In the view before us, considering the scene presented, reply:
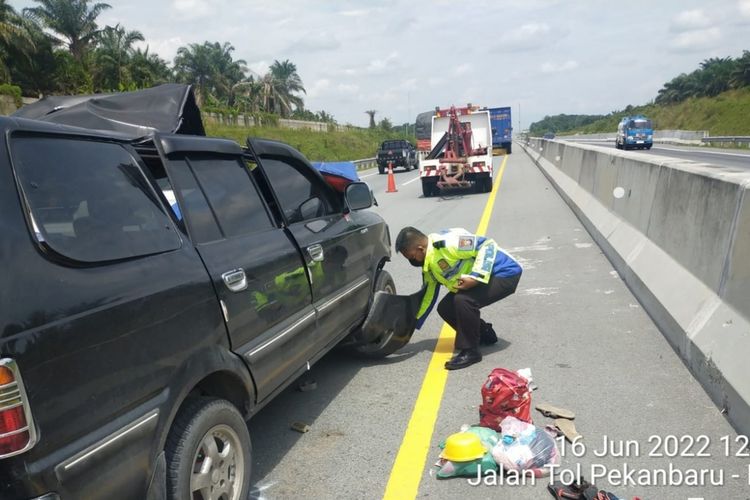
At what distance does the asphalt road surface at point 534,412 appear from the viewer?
129 inches

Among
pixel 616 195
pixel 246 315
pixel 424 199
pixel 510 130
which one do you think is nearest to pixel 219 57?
pixel 510 130

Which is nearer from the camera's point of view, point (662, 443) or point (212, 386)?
point (212, 386)

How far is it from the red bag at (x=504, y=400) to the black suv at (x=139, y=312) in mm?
1111

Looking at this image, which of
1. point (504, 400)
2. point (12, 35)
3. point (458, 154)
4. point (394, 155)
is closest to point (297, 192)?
point (504, 400)

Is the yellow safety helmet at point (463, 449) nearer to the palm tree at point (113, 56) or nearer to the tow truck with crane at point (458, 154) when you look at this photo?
the tow truck with crane at point (458, 154)

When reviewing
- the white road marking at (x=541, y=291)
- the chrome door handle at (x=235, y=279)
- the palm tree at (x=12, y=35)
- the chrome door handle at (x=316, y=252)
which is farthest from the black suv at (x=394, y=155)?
the chrome door handle at (x=235, y=279)

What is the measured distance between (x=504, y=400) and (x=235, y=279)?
1.77 metres

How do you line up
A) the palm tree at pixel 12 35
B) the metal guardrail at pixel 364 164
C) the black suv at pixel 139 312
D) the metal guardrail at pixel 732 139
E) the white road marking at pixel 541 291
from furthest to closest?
the metal guardrail at pixel 364 164, the palm tree at pixel 12 35, the metal guardrail at pixel 732 139, the white road marking at pixel 541 291, the black suv at pixel 139 312

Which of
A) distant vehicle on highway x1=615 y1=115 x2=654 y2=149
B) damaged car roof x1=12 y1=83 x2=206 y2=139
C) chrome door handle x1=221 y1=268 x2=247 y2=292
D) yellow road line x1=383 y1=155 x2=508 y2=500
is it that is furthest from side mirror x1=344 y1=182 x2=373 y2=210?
distant vehicle on highway x1=615 y1=115 x2=654 y2=149

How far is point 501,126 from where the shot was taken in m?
51.8

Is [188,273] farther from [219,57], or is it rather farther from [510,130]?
[219,57]

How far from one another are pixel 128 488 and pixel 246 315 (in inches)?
41.1

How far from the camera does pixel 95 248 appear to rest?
236cm

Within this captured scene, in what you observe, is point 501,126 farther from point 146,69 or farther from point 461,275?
point 461,275
